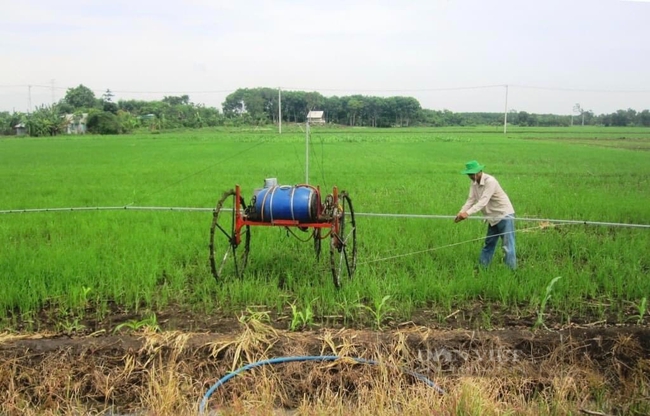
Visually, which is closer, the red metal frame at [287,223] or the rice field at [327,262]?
the rice field at [327,262]

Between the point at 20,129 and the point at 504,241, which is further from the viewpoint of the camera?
the point at 20,129

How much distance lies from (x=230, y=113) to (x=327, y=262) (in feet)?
29.3

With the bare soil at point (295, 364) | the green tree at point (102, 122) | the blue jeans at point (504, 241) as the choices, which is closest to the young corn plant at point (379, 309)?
the bare soil at point (295, 364)

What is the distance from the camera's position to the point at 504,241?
18.4 ft

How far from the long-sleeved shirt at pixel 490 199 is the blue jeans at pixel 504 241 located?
0.26 ft

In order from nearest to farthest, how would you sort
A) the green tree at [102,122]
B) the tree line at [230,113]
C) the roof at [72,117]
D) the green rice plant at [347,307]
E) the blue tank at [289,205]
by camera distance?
1. the green rice plant at [347,307]
2. the blue tank at [289,205]
3. the tree line at [230,113]
4. the roof at [72,117]
5. the green tree at [102,122]

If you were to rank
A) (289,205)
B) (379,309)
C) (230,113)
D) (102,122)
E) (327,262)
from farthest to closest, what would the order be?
(102,122), (230,113), (327,262), (289,205), (379,309)

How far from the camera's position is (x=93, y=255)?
5652 mm

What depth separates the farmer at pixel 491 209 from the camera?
18.0 feet

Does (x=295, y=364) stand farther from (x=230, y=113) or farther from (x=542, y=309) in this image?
(x=230, y=113)

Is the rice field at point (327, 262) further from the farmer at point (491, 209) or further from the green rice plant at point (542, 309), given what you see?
the farmer at point (491, 209)

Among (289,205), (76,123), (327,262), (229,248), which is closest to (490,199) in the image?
(327,262)

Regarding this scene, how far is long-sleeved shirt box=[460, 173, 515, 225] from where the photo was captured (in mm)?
5496

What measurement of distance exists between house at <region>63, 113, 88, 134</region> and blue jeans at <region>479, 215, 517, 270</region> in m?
11.6
